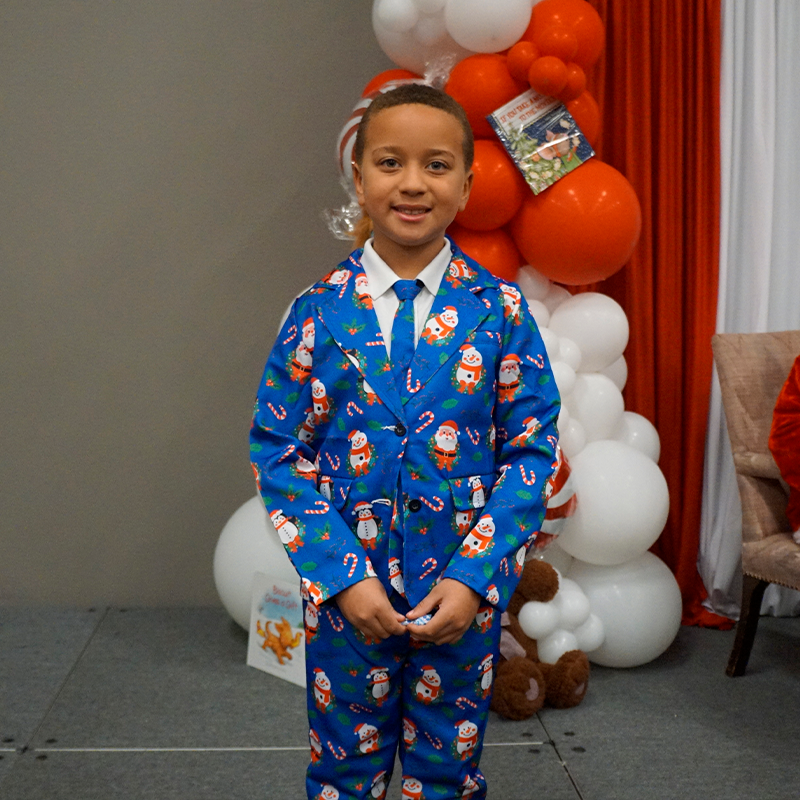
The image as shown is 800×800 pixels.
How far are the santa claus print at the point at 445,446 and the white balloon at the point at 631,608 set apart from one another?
1.30 m

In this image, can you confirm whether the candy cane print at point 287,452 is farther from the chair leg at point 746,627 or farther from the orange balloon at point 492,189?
the chair leg at point 746,627

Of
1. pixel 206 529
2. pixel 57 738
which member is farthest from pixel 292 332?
pixel 206 529

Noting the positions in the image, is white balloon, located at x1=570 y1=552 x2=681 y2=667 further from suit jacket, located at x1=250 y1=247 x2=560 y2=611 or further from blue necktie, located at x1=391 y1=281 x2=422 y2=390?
blue necktie, located at x1=391 y1=281 x2=422 y2=390

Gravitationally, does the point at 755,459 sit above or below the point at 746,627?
above

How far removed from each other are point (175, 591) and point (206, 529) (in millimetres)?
220

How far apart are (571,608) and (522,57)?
131 centimetres

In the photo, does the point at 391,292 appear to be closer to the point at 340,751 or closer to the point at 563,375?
the point at 340,751

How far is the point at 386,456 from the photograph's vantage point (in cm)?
119

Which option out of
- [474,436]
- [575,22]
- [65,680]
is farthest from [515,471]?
[65,680]

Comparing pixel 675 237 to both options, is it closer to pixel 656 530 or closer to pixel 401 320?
pixel 656 530

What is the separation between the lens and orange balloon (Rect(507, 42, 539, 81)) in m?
2.11

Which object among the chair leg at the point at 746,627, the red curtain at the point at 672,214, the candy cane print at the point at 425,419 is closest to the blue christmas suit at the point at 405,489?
the candy cane print at the point at 425,419

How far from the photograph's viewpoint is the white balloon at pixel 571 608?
7.37ft

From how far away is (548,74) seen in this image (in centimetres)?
206
